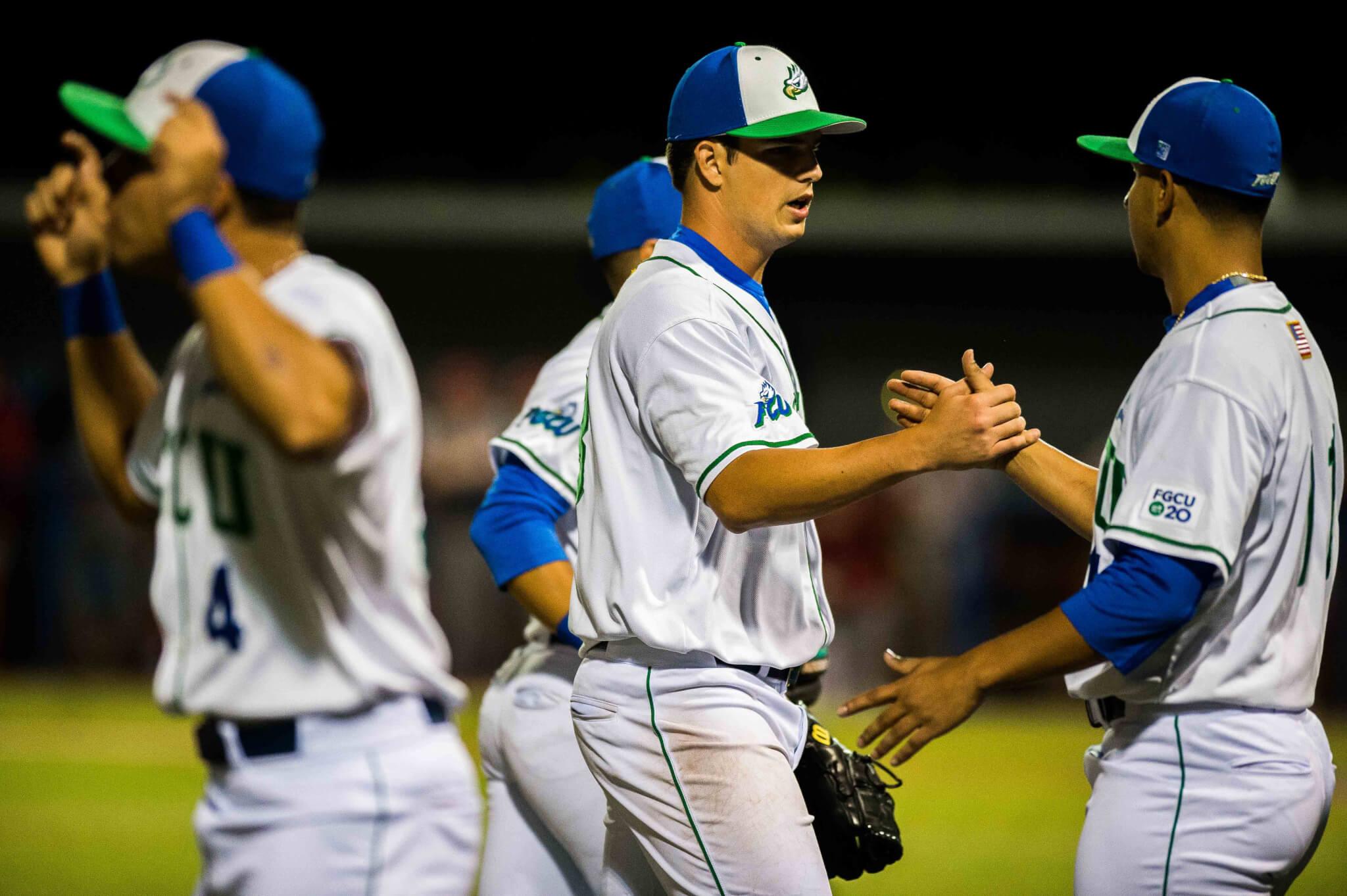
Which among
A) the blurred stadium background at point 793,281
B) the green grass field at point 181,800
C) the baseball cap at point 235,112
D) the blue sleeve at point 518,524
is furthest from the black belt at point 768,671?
the blurred stadium background at point 793,281

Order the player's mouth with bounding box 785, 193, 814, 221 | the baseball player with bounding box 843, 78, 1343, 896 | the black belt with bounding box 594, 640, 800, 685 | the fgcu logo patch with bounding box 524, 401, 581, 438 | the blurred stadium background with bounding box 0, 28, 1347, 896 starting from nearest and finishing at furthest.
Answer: the baseball player with bounding box 843, 78, 1343, 896 → the black belt with bounding box 594, 640, 800, 685 → the player's mouth with bounding box 785, 193, 814, 221 → the fgcu logo patch with bounding box 524, 401, 581, 438 → the blurred stadium background with bounding box 0, 28, 1347, 896

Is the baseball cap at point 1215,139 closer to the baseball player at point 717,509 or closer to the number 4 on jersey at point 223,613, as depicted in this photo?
the baseball player at point 717,509

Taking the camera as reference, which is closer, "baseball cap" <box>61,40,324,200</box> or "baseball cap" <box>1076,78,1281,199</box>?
"baseball cap" <box>61,40,324,200</box>

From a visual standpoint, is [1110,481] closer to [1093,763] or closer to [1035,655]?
[1035,655]

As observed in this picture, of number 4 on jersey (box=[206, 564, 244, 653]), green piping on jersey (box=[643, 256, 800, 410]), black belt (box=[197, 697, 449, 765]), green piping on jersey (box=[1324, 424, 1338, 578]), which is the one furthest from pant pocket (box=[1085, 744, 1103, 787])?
number 4 on jersey (box=[206, 564, 244, 653])

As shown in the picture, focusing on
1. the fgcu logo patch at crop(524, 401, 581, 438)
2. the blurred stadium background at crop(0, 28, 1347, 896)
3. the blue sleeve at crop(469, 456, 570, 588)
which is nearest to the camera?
the blue sleeve at crop(469, 456, 570, 588)

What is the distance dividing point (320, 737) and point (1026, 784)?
730 centimetres

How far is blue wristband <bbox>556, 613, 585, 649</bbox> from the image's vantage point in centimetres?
349

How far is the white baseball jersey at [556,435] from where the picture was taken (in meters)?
3.64

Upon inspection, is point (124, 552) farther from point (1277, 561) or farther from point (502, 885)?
point (1277, 561)

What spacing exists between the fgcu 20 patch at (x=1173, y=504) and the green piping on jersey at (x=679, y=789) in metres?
0.98

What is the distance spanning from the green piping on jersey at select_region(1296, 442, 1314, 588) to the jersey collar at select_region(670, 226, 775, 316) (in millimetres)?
1103

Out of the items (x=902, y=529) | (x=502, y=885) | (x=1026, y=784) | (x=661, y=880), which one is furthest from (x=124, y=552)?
(x=661, y=880)

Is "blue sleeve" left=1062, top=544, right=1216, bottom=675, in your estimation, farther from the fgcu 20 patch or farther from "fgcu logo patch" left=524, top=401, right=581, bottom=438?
"fgcu logo patch" left=524, top=401, right=581, bottom=438
